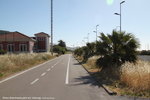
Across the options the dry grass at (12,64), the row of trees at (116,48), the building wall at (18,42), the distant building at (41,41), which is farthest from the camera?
the distant building at (41,41)

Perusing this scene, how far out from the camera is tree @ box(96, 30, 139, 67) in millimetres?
16844

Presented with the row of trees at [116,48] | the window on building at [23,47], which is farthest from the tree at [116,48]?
the window on building at [23,47]

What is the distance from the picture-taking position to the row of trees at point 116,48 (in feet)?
55.3

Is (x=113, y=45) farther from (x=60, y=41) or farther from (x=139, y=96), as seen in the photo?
(x=60, y=41)

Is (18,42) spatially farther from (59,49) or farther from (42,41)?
(59,49)

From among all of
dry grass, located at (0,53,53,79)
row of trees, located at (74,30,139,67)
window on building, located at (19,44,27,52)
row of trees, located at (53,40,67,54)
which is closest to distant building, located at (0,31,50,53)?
window on building, located at (19,44,27,52)

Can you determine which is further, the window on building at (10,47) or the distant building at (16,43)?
the window on building at (10,47)

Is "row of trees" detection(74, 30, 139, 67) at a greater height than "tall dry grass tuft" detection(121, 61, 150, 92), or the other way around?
"row of trees" detection(74, 30, 139, 67)

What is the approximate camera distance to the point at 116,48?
17.4 m

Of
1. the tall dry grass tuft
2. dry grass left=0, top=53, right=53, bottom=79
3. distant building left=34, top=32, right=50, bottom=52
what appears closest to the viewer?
the tall dry grass tuft

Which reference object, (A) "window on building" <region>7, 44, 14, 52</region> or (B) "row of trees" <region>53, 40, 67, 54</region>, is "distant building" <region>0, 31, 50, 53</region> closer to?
(A) "window on building" <region>7, 44, 14, 52</region>

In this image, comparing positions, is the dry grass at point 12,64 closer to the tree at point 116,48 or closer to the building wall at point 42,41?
the tree at point 116,48

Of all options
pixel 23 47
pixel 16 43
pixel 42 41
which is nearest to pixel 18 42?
pixel 16 43

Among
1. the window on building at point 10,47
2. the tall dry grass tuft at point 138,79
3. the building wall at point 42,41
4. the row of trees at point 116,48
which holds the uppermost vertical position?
the building wall at point 42,41
